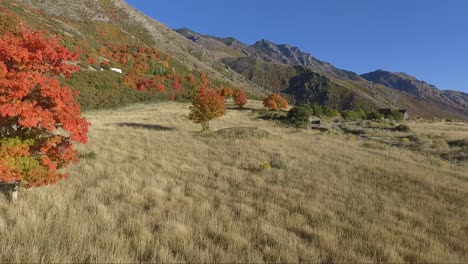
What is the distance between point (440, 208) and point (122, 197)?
965 cm

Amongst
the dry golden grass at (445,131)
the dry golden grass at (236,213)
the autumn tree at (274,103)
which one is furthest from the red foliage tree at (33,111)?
the autumn tree at (274,103)

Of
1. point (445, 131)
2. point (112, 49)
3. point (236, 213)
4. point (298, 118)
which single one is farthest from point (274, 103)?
point (236, 213)

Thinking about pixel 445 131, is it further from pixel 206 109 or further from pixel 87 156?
pixel 87 156

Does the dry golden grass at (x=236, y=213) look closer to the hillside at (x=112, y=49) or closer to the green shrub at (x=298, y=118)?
the green shrub at (x=298, y=118)

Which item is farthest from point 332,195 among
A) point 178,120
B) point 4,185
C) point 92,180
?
point 178,120

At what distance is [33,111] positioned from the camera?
8.52m

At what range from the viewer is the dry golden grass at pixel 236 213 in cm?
707

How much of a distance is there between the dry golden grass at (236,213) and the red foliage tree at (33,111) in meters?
1.04

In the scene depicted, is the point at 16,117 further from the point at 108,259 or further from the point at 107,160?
the point at 107,160

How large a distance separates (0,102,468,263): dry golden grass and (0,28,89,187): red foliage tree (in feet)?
3.40

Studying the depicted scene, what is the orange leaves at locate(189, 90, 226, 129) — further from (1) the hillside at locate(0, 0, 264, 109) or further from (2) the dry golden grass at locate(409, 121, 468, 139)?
(1) the hillside at locate(0, 0, 264, 109)

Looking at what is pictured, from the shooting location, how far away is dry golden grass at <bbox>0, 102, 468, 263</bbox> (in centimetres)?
707

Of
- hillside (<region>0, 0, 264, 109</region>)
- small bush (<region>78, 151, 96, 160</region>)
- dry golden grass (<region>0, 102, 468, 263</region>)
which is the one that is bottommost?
small bush (<region>78, 151, 96, 160</region>)

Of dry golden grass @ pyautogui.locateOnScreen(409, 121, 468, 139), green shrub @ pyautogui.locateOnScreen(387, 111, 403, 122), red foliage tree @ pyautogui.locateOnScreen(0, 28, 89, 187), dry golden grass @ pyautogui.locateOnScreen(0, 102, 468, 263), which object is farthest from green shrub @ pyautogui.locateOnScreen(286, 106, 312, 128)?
red foliage tree @ pyautogui.locateOnScreen(0, 28, 89, 187)
